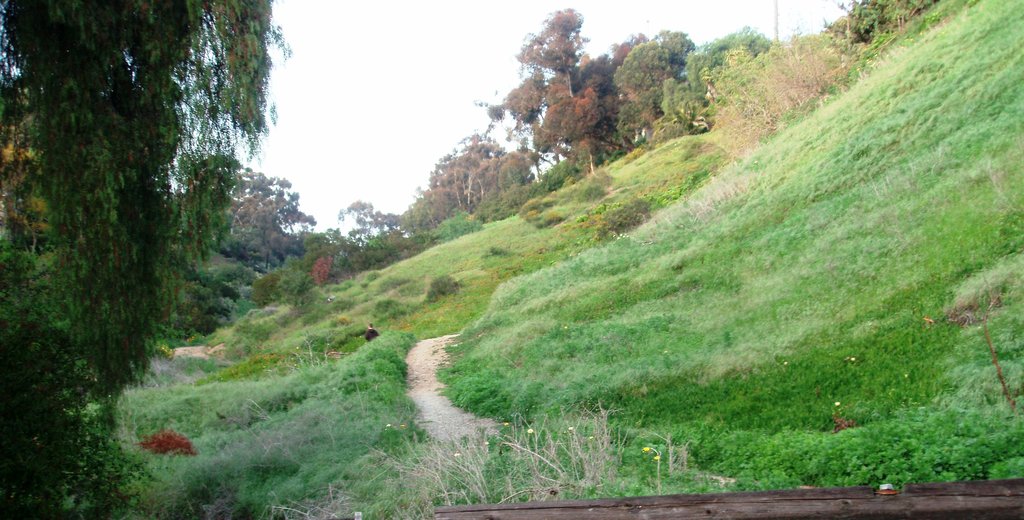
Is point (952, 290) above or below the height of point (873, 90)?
below

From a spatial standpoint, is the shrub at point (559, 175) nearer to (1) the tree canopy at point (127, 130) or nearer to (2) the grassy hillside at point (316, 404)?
(2) the grassy hillside at point (316, 404)

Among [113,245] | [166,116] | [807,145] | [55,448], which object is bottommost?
[55,448]

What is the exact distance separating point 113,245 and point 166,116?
4.38ft

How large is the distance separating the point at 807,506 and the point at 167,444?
35.5 ft

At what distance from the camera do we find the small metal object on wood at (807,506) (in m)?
2.24

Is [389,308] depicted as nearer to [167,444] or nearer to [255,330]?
[255,330]

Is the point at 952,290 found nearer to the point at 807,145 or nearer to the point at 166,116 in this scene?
the point at 166,116

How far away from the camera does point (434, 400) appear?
14531mm

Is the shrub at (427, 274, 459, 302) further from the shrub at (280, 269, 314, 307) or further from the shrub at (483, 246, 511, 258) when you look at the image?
the shrub at (280, 269, 314, 307)

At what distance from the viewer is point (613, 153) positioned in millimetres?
57438

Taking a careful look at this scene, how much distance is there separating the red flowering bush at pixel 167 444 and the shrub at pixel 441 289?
20.9 metres

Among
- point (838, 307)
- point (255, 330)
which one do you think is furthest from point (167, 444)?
point (255, 330)

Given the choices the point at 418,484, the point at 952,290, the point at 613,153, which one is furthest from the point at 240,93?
the point at 613,153

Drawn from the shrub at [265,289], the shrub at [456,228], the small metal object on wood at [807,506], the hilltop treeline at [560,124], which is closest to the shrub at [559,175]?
the hilltop treeline at [560,124]
